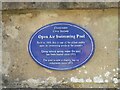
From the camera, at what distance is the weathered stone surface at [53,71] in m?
5.00

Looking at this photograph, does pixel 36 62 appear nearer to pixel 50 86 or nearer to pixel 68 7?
pixel 50 86

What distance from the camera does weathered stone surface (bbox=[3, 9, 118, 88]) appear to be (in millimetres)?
5004

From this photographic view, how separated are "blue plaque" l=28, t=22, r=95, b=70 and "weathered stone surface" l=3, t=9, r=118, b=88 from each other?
0.07m

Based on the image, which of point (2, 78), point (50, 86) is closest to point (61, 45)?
point (50, 86)

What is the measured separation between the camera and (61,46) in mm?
4996

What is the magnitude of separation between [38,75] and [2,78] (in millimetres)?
504

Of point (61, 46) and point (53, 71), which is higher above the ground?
point (61, 46)

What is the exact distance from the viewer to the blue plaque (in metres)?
4.98

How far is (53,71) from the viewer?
16.4ft

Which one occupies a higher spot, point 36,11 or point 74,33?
point 36,11

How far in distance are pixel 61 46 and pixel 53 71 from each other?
1.18 ft

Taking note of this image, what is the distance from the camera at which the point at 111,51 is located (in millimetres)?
5020

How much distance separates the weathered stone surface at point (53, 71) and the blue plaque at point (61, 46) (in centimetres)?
7

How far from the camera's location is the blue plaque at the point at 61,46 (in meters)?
4.98
